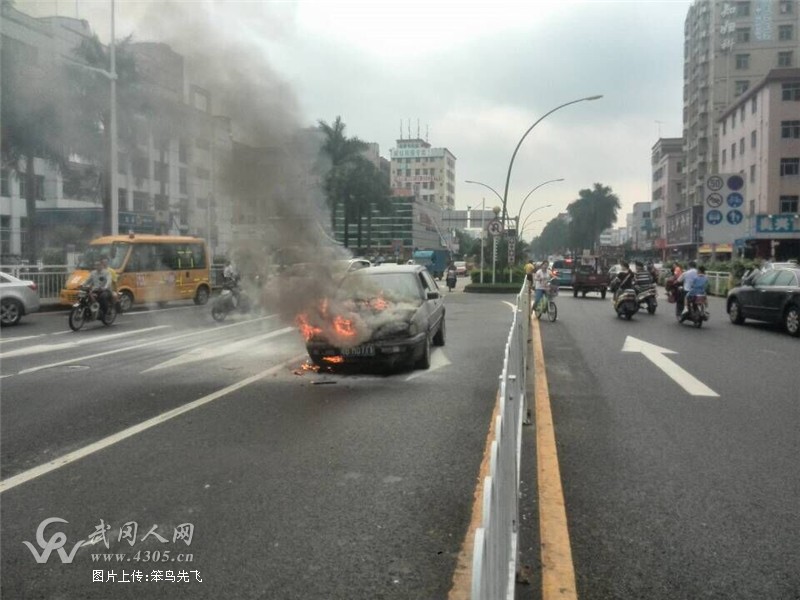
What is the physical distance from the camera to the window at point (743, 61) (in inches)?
2741

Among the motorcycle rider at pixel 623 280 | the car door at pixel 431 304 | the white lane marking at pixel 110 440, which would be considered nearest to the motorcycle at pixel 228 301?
the car door at pixel 431 304

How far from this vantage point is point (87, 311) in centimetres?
1523

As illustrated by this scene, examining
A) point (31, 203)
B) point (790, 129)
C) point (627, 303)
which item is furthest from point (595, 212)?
point (627, 303)

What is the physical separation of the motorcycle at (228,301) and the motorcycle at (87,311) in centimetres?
244

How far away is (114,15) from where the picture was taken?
34.3ft

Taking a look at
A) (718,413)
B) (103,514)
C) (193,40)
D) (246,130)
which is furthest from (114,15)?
(718,413)

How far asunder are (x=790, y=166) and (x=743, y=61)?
78.5 ft

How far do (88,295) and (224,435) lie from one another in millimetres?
10834

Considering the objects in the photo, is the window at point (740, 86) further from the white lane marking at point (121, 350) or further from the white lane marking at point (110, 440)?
the white lane marking at point (110, 440)

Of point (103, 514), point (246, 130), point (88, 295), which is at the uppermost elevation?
point (246, 130)

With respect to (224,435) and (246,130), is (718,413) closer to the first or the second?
(224,435)

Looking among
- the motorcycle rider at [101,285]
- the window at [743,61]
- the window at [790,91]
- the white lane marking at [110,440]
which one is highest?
the window at [743,61]

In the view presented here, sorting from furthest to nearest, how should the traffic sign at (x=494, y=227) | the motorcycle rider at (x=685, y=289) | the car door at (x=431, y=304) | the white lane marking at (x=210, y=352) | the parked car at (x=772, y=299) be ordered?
the traffic sign at (x=494, y=227) → the motorcycle rider at (x=685, y=289) → the parked car at (x=772, y=299) → the car door at (x=431, y=304) → the white lane marking at (x=210, y=352)

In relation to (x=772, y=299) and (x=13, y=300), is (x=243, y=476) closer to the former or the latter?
(x=13, y=300)
